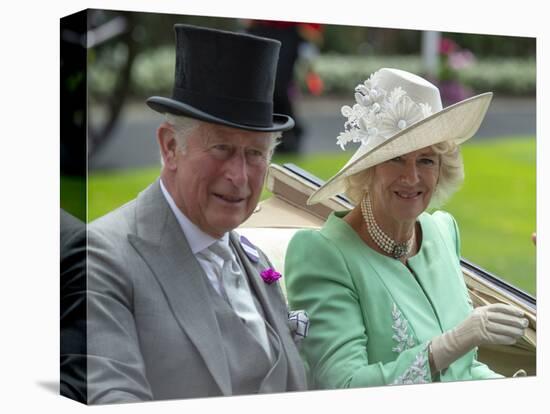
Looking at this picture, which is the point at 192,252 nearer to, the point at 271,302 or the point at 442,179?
the point at 271,302

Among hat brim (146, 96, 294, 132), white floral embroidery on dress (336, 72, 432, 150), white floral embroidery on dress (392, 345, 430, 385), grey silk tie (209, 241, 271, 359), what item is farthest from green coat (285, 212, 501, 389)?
hat brim (146, 96, 294, 132)

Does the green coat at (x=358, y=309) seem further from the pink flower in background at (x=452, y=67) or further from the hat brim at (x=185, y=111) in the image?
the pink flower in background at (x=452, y=67)

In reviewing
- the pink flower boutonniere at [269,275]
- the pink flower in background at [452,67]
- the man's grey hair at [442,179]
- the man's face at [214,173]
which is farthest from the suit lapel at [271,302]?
the pink flower in background at [452,67]

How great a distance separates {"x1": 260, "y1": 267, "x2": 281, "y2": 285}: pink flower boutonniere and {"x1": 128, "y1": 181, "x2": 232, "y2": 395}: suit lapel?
1.30ft

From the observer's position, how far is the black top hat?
18.8 ft

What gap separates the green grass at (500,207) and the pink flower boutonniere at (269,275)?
3.58 feet

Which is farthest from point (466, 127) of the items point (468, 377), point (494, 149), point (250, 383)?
point (250, 383)

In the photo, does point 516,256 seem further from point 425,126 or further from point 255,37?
point 255,37

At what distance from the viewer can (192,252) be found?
576 centimetres

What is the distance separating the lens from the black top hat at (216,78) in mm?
5727

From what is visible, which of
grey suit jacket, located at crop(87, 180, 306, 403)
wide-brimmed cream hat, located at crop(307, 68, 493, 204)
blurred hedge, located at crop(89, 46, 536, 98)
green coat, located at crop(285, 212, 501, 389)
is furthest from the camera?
wide-brimmed cream hat, located at crop(307, 68, 493, 204)

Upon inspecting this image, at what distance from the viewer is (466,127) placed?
648cm

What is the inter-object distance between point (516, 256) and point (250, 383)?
216 cm

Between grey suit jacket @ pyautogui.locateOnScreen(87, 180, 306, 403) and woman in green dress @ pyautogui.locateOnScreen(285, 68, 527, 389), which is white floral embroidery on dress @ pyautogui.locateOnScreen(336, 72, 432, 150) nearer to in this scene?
woman in green dress @ pyautogui.locateOnScreen(285, 68, 527, 389)
